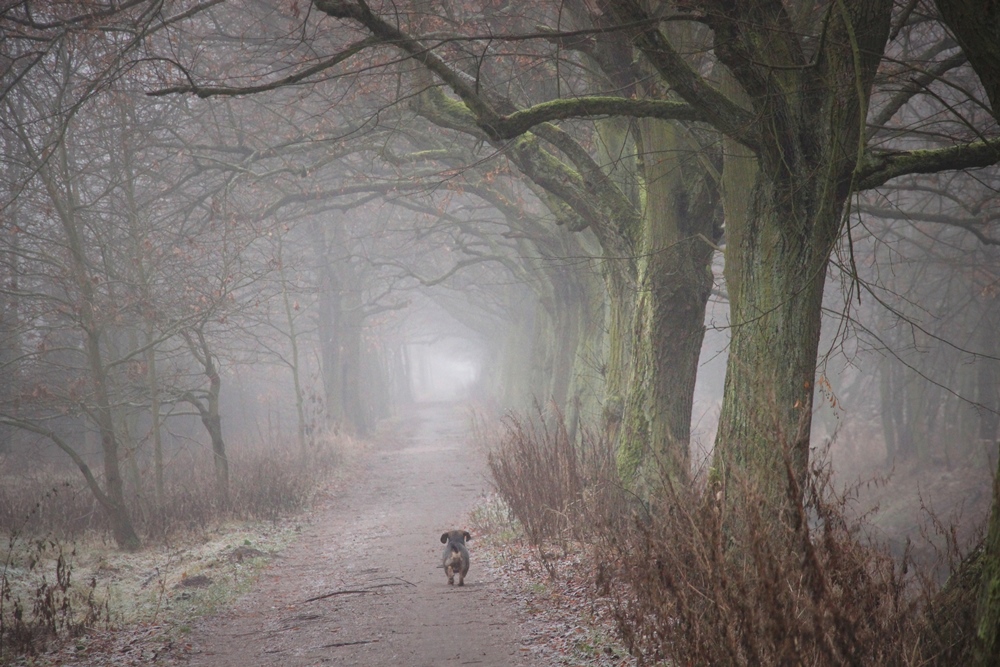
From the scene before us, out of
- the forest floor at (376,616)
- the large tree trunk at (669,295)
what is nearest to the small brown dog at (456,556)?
the forest floor at (376,616)

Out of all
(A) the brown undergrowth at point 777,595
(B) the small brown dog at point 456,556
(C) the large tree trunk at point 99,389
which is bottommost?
(B) the small brown dog at point 456,556

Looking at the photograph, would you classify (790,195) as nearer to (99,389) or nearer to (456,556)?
(456,556)

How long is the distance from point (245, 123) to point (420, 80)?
27.1ft

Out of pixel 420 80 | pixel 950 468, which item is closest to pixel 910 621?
pixel 420 80

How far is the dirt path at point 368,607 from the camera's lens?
17.1 ft

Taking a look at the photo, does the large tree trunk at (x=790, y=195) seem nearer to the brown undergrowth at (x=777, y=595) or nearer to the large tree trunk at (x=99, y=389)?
the brown undergrowth at (x=777, y=595)

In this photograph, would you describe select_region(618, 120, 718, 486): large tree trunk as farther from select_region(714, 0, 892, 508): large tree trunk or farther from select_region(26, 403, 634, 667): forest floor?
select_region(714, 0, 892, 508): large tree trunk

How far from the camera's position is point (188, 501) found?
11023 millimetres

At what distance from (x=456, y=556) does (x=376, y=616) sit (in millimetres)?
1059

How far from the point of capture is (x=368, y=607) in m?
6.50

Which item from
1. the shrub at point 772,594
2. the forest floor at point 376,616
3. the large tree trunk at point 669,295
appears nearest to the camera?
the shrub at point 772,594

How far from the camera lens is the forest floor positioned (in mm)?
5145

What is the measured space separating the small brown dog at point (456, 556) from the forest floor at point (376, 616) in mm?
149

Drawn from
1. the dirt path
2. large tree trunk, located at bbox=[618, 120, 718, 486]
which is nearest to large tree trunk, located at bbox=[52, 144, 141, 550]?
the dirt path
